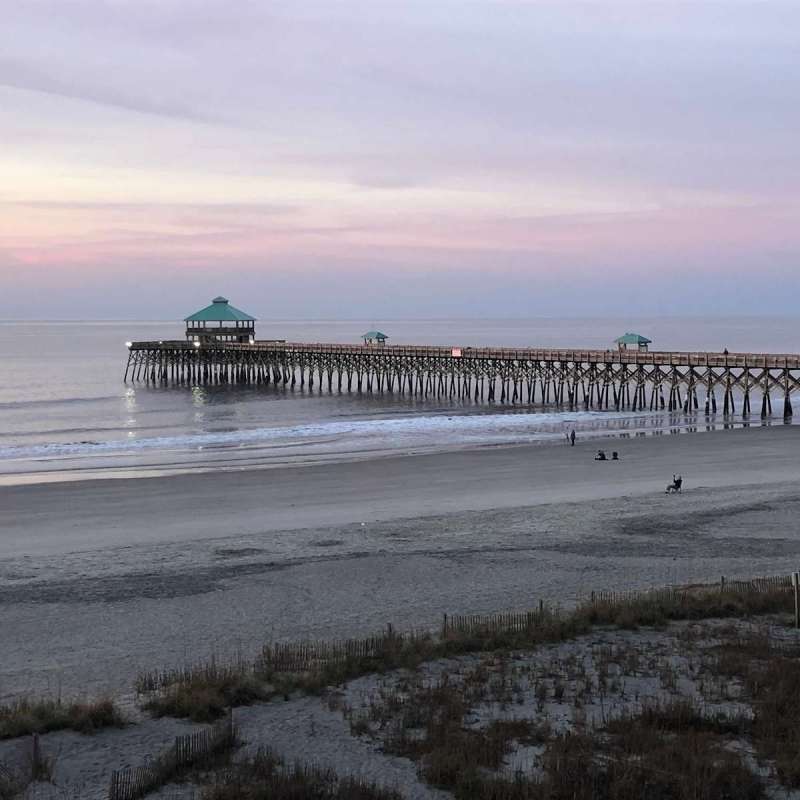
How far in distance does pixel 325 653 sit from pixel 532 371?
151ft

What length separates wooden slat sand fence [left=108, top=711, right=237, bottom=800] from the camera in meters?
8.49

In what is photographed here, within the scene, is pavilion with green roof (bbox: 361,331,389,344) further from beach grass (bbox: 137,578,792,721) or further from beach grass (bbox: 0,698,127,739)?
beach grass (bbox: 0,698,127,739)

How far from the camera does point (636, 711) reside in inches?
405

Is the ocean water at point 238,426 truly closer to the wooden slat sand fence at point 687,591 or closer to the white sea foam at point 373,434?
the white sea foam at point 373,434

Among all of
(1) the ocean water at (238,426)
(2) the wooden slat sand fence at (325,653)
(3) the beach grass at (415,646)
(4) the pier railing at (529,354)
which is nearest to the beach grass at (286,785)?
(3) the beach grass at (415,646)

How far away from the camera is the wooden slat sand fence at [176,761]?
849cm

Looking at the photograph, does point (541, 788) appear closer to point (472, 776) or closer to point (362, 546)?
point (472, 776)

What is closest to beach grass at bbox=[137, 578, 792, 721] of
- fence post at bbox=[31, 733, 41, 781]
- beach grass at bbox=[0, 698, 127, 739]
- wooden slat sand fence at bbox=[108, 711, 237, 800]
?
beach grass at bbox=[0, 698, 127, 739]

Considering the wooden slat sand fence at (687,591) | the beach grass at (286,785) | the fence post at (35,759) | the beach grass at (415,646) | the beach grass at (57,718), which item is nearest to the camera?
the beach grass at (286,785)

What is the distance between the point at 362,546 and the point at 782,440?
2517cm

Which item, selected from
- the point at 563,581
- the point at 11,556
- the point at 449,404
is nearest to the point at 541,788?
the point at 563,581

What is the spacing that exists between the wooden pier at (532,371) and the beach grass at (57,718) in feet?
135

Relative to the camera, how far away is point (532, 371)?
57.2m

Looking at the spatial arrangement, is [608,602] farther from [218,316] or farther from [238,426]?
[218,316]
